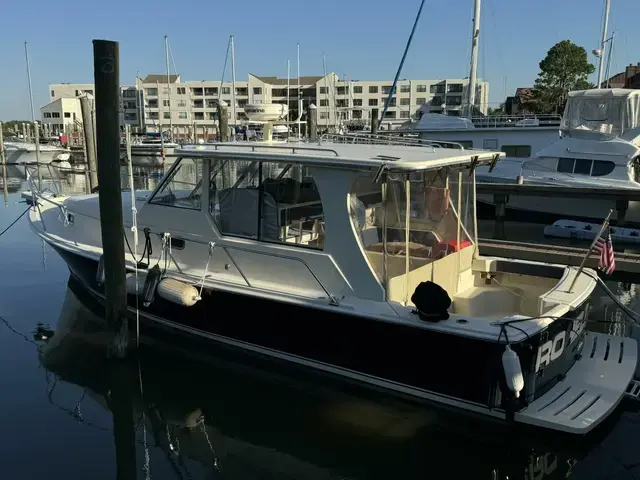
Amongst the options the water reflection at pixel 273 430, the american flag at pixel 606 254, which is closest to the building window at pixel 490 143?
the american flag at pixel 606 254

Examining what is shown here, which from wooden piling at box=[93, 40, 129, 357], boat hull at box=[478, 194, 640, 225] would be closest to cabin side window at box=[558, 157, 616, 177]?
boat hull at box=[478, 194, 640, 225]

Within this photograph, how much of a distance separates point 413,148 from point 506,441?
332cm

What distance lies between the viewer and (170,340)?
7.21 m

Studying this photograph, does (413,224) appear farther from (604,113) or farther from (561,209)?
(604,113)

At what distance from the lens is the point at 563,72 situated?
37.7 metres

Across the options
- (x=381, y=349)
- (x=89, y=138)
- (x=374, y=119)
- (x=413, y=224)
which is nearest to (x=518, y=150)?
(x=374, y=119)

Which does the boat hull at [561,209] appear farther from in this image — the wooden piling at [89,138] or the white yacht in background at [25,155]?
the white yacht in background at [25,155]

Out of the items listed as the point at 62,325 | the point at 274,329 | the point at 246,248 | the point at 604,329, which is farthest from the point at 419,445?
the point at 62,325

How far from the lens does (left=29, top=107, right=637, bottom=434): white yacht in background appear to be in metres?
4.98

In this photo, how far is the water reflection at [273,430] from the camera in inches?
191

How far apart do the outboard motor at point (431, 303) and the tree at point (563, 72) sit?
36193 millimetres

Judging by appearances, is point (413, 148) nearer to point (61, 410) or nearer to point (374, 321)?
point (374, 321)

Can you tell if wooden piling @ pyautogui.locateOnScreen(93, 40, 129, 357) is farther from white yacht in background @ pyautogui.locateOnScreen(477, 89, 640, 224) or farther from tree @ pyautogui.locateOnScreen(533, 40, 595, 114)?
tree @ pyautogui.locateOnScreen(533, 40, 595, 114)

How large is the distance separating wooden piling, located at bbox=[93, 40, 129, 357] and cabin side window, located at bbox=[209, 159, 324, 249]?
41.3 inches
